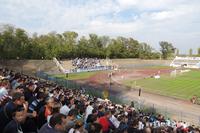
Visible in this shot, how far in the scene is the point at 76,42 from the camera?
114 m

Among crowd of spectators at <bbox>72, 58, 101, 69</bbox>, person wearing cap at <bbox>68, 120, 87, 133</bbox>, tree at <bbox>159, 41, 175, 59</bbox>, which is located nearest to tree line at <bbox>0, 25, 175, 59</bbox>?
tree at <bbox>159, 41, 175, 59</bbox>

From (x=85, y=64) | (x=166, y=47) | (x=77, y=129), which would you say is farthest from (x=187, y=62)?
(x=77, y=129)

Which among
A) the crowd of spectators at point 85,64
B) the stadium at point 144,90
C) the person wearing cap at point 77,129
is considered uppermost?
the person wearing cap at point 77,129

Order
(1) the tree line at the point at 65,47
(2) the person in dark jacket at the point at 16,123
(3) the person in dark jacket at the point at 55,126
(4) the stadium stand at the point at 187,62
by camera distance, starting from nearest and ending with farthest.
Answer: (2) the person in dark jacket at the point at 16,123, (3) the person in dark jacket at the point at 55,126, (1) the tree line at the point at 65,47, (4) the stadium stand at the point at 187,62

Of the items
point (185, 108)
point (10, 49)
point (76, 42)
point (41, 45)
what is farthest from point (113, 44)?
point (185, 108)

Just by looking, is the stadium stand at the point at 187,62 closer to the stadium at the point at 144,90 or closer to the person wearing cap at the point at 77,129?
the stadium at the point at 144,90

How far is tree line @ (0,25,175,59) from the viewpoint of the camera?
75.2 meters

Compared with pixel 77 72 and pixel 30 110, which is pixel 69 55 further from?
pixel 30 110

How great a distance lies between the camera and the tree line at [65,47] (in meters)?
75.2

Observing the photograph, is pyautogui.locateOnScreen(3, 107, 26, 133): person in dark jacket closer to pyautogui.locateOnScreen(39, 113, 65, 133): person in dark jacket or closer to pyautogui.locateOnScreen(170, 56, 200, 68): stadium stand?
pyautogui.locateOnScreen(39, 113, 65, 133): person in dark jacket

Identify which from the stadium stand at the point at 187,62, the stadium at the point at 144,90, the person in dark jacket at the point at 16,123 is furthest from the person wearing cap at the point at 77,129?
the stadium stand at the point at 187,62

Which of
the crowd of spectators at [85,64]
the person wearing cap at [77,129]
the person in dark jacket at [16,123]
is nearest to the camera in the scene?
the person in dark jacket at [16,123]

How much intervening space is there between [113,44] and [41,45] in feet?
120

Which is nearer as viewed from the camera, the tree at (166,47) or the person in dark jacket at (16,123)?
the person in dark jacket at (16,123)
